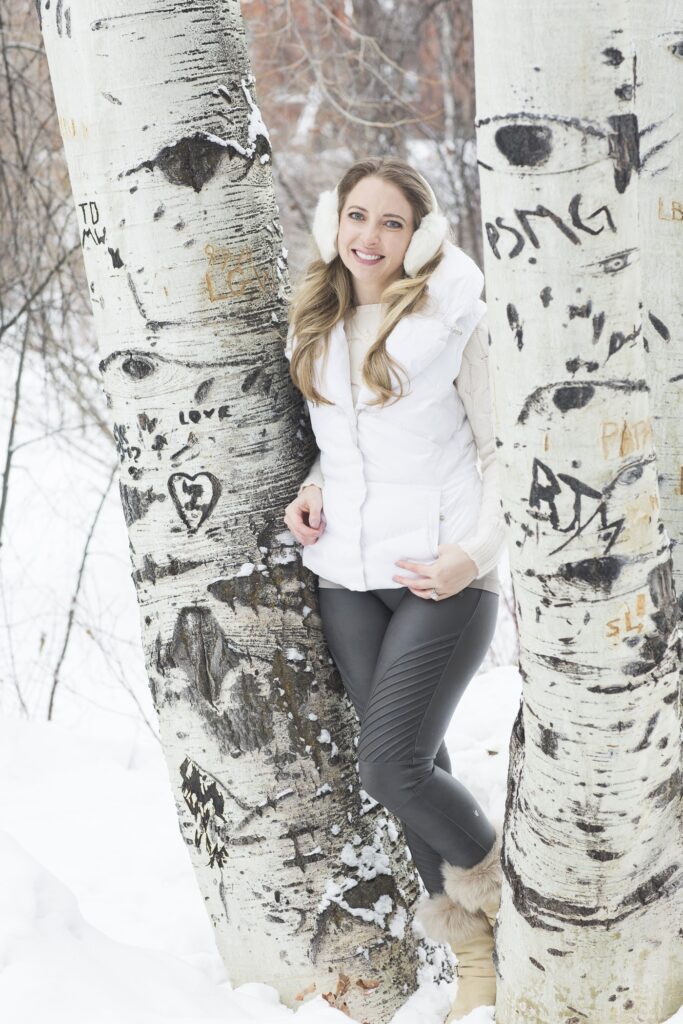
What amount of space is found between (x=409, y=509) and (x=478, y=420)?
10.5 inches

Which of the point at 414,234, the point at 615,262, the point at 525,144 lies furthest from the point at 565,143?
the point at 414,234

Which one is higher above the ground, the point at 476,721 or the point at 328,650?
the point at 328,650

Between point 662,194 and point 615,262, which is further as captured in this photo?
point 662,194

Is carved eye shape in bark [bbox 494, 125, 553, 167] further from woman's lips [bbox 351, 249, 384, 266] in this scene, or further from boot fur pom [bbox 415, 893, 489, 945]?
boot fur pom [bbox 415, 893, 489, 945]

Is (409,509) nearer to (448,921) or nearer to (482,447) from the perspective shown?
(482,447)

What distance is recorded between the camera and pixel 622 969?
73.0 inches

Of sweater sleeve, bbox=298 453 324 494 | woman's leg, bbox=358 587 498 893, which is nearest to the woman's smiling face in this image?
sweater sleeve, bbox=298 453 324 494

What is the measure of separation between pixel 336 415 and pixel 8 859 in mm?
1291

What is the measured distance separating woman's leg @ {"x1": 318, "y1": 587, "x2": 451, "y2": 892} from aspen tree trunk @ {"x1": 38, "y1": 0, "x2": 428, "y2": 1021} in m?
0.05

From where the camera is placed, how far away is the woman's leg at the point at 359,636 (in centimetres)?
228

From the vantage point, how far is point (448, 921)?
231 cm

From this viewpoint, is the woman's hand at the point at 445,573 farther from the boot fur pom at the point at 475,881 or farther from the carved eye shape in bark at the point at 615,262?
the carved eye shape in bark at the point at 615,262

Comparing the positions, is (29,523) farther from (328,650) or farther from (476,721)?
(328,650)

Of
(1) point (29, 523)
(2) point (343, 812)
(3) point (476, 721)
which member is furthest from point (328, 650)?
(1) point (29, 523)
